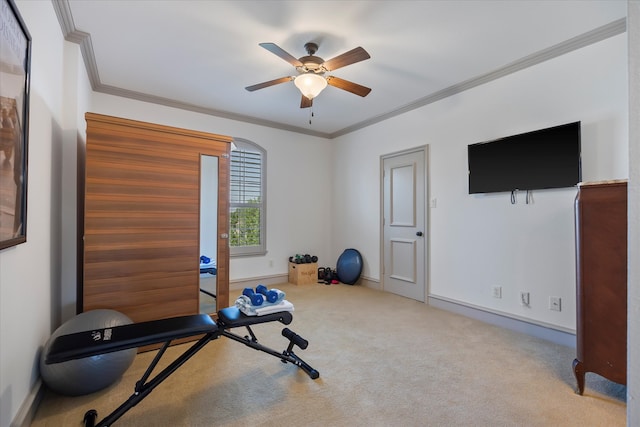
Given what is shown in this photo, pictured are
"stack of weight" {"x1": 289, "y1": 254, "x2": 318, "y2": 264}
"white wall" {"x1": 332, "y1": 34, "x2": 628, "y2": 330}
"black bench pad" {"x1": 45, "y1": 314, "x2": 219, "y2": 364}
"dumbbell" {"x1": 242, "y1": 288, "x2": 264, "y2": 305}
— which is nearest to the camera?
"black bench pad" {"x1": 45, "y1": 314, "x2": 219, "y2": 364}

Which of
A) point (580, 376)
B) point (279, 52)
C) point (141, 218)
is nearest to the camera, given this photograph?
point (580, 376)

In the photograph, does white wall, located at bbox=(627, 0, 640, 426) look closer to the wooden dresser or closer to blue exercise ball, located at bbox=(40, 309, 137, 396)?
the wooden dresser

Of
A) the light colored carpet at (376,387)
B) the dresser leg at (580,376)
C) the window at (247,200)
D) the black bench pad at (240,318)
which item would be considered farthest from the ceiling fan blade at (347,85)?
the dresser leg at (580,376)

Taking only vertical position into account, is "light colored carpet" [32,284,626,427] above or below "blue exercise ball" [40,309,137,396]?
below

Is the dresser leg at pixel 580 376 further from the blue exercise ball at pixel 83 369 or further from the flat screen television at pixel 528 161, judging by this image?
the blue exercise ball at pixel 83 369

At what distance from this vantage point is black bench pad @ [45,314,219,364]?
4.40 feet

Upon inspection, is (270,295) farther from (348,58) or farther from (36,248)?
(348,58)

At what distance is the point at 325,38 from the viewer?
8.39ft

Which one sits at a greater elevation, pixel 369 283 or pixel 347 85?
pixel 347 85

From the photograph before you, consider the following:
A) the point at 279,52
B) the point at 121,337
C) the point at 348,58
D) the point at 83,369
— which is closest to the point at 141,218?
the point at 83,369

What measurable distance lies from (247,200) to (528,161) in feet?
12.2

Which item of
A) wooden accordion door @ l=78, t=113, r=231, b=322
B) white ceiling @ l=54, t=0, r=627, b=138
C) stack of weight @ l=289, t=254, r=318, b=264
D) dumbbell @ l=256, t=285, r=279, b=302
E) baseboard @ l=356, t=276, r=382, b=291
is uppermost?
white ceiling @ l=54, t=0, r=627, b=138

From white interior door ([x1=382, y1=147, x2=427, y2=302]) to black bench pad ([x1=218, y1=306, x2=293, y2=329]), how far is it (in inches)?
97.8

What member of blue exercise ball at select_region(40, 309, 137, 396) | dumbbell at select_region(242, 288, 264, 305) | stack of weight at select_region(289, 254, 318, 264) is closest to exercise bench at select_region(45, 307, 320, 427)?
dumbbell at select_region(242, 288, 264, 305)
